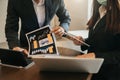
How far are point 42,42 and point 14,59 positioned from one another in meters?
0.21

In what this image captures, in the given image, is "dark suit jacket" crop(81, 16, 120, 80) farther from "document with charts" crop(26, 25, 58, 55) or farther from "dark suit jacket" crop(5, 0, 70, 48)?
"dark suit jacket" crop(5, 0, 70, 48)

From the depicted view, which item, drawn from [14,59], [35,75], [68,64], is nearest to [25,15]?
[14,59]

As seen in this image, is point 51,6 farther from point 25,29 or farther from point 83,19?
point 83,19

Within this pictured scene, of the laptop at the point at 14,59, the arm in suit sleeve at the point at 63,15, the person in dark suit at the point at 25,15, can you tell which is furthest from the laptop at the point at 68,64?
the arm in suit sleeve at the point at 63,15

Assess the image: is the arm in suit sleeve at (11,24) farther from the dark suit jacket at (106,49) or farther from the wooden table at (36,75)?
the dark suit jacket at (106,49)

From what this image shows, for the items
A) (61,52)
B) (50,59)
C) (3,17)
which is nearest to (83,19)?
(3,17)

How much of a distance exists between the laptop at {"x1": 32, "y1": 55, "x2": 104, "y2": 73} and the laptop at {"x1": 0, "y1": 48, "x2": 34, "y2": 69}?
153mm

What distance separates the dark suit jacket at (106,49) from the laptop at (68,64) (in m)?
0.10

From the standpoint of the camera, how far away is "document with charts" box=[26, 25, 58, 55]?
1.50 m

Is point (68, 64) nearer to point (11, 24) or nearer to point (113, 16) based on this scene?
point (113, 16)

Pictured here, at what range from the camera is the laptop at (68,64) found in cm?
111

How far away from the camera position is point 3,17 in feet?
11.1

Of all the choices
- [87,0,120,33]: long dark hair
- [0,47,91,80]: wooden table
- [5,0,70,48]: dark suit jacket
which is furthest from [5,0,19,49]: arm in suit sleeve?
[87,0,120,33]: long dark hair

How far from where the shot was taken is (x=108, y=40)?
49.8 inches
